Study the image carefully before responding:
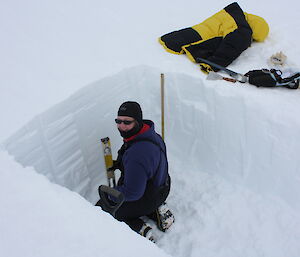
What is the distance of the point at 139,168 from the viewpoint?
2152 mm

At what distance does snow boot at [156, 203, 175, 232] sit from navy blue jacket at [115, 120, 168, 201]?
0.44m

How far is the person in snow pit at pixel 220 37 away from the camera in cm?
312

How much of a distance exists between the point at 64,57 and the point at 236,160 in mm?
2081

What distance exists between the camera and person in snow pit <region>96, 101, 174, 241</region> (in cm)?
217

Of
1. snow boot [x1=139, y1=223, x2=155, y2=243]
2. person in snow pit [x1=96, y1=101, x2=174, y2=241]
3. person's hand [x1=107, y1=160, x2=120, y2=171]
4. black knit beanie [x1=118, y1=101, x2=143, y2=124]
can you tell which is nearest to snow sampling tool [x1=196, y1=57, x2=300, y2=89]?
person in snow pit [x1=96, y1=101, x2=174, y2=241]

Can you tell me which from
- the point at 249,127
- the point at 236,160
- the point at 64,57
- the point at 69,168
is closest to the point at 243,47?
the point at 249,127

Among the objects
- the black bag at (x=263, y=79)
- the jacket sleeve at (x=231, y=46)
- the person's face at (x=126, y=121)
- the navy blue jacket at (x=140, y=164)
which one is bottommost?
the navy blue jacket at (x=140, y=164)

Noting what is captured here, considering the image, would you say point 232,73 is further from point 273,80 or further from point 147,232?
point 147,232

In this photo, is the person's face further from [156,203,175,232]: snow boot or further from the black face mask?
[156,203,175,232]: snow boot

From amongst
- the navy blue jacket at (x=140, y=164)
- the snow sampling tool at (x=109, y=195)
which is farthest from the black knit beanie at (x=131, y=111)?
the snow sampling tool at (x=109, y=195)

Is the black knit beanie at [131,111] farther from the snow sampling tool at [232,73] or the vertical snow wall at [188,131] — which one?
the snow sampling tool at [232,73]

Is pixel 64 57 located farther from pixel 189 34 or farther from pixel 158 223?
pixel 158 223

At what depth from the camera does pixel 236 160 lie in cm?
288

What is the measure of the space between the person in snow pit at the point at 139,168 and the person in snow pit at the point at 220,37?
115 cm
